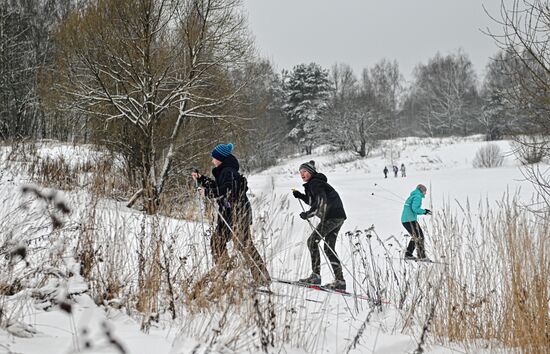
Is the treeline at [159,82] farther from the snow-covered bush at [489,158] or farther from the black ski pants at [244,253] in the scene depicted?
the snow-covered bush at [489,158]

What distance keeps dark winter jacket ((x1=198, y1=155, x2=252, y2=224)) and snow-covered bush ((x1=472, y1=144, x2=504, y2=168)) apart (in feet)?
81.9

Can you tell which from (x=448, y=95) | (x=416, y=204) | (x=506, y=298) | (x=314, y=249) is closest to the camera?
(x=506, y=298)

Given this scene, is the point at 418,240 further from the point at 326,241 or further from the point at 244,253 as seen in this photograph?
the point at 244,253

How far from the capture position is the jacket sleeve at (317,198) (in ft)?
16.6

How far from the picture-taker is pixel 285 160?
1480 inches

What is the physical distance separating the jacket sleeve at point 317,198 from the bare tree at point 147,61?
510 cm

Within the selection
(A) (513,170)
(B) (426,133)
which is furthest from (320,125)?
(A) (513,170)

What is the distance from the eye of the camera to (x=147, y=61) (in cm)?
Result: 987

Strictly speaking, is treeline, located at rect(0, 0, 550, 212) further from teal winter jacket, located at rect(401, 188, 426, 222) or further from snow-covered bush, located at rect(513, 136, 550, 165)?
teal winter jacket, located at rect(401, 188, 426, 222)

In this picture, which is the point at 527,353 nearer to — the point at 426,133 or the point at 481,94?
the point at 426,133

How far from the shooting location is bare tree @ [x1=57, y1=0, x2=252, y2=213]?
9789mm

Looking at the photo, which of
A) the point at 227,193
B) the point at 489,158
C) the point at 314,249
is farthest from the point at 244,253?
the point at 489,158

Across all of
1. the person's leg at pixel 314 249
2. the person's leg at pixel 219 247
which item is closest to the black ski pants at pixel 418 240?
the person's leg at pixel 314 249

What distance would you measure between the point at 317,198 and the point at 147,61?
6.59 m
